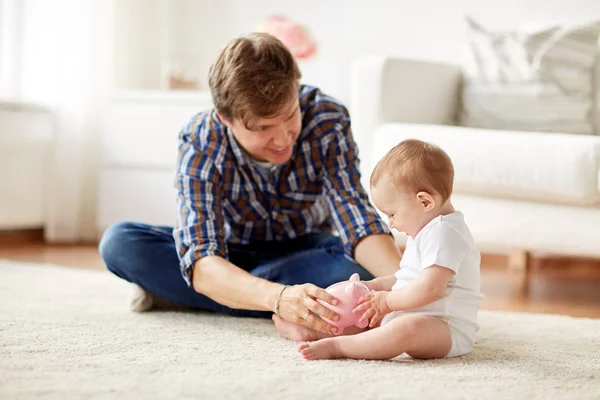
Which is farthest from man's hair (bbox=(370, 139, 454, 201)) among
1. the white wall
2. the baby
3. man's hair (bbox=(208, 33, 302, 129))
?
the white wall

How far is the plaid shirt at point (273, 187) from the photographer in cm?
170

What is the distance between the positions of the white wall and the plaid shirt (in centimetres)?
156

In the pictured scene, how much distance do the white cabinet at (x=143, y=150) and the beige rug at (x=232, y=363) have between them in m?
1.48

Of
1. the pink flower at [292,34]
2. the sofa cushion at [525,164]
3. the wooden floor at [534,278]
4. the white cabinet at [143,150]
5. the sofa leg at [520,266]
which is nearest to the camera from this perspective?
the sofa cushion at [525,164]

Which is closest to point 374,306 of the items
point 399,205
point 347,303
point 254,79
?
point 347,303

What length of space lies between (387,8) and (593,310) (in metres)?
1.89

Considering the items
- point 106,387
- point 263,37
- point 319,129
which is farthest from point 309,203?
point 106,387

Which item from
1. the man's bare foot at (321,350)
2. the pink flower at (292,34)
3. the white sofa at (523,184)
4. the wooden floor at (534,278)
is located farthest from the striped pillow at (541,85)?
the man's bare foot at (321,350)

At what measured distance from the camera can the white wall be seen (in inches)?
139

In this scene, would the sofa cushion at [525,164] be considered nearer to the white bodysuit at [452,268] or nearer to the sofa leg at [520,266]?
the sofa leg at [520,266]

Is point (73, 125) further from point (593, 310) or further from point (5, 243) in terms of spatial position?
point (593, 310)

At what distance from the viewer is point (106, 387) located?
115 centimetres

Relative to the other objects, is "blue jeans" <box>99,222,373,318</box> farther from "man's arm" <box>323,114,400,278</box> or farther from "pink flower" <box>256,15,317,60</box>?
"pink flower" <box>256,15,317,60</box>

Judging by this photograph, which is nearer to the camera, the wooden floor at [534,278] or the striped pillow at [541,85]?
the wooden floor at [534,278]
